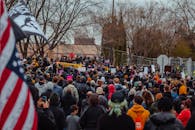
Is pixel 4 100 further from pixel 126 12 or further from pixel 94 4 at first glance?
pixel 126 12

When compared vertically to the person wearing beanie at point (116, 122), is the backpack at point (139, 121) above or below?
below

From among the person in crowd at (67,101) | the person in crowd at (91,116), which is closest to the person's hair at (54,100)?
the person in crowd at (91,116)

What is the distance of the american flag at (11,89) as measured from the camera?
461 cm

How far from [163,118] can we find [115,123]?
0.71 m

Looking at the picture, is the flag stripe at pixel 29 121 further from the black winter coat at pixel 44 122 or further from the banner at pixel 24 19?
the banner at pixel 24 19

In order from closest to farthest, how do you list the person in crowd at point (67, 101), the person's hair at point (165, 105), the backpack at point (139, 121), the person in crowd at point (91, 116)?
the person's hair at point (165, 105)
the person in crowd at point (91, 116)
the backpack at point (139, 121)
the person in crowd at point (67, 101)

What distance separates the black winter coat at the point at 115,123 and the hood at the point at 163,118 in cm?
39

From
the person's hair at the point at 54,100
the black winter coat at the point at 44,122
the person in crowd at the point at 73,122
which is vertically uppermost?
the person's hair at the point at 54,100

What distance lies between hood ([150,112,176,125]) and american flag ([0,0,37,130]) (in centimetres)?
333

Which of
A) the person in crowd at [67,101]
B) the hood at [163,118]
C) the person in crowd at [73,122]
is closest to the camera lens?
the hood at [163,118]

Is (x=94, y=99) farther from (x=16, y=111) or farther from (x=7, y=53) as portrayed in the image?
(x=7, y=53)

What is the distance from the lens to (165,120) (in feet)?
25.3

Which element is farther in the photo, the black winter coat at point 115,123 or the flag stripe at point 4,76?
the black winter coat at point 115,123

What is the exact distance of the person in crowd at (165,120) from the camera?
304 inches
